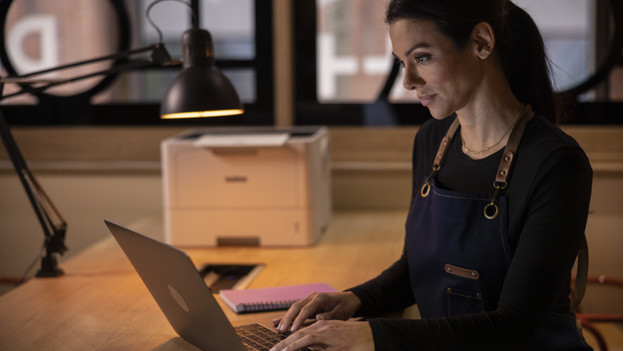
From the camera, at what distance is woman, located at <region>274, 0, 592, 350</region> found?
1205 millimetres

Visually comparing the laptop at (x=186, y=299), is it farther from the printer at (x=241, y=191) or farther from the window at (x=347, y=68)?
the window at (x=347, y=68)

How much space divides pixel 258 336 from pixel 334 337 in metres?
0.25

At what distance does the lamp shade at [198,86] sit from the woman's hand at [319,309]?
2.06 feet

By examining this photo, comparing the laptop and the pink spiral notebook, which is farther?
the pink spiral notebook

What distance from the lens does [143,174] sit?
295 cm

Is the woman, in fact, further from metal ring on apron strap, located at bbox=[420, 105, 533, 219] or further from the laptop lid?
the laptop lid

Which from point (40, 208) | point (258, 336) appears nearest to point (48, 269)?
point (40, 208)

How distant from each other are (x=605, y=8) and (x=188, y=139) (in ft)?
5.31

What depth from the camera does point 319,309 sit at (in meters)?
1.41

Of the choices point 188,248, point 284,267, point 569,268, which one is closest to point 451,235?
point 569,268

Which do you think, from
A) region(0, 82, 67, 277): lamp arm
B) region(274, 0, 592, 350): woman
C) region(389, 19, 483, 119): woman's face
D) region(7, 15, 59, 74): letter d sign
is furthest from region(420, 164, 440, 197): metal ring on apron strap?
region(7, 15, 59, 74): letter d sign

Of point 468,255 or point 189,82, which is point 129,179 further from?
point 468,255

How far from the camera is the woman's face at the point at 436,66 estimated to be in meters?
1.36

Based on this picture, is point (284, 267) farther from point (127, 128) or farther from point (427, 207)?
point (127, 128)
